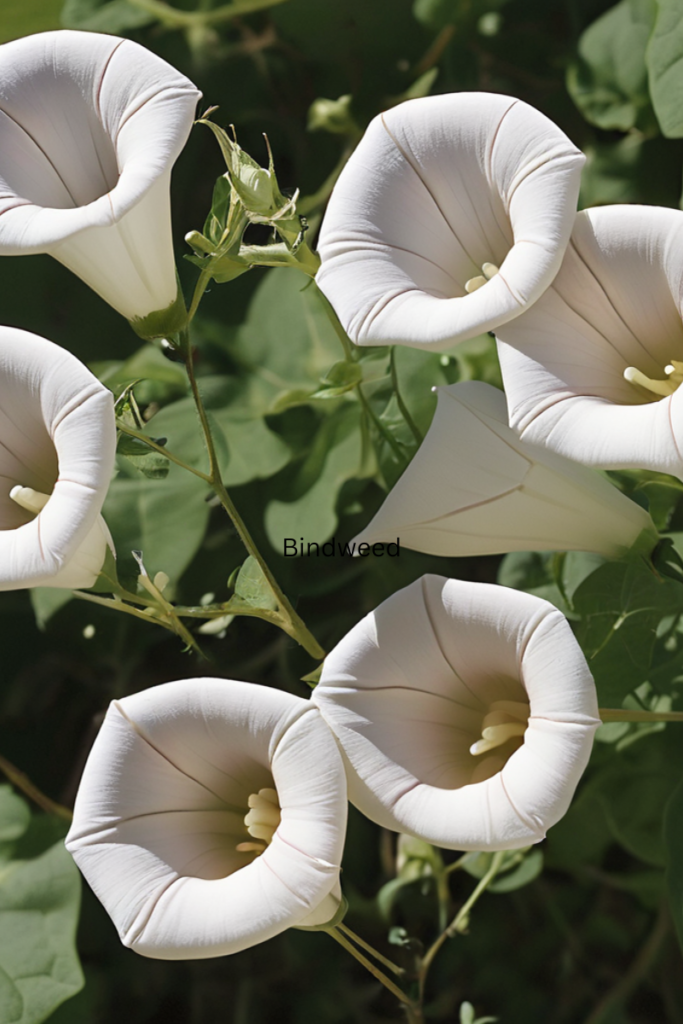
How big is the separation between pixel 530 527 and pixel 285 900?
26 cm

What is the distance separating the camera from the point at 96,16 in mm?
941

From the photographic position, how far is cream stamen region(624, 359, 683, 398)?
21.4 inches

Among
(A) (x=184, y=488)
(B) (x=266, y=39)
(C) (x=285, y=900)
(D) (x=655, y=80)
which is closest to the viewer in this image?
(C) (x=285, y=900)

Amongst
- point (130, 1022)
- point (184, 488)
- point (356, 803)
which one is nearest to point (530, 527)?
point (356, 803)

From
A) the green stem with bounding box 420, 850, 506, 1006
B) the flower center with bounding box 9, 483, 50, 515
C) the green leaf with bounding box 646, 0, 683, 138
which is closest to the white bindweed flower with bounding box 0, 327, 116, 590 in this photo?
the flower center with bounding box 9, 483, 50, 515

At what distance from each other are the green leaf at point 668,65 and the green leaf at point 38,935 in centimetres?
76

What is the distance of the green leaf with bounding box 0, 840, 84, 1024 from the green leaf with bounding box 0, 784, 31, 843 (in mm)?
24

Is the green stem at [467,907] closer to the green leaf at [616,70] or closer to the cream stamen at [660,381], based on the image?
the cream stamen at [660,381]

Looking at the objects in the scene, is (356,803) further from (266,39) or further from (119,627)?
(266,39)

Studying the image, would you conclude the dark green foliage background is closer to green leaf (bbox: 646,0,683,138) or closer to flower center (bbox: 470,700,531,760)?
green leaf (bbox: 646,0,683,138)

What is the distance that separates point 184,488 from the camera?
2.82 ft

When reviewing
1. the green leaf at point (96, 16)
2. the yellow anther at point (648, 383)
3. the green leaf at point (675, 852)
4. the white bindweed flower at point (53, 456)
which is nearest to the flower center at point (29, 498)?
the white bindweed flower at point (53, 456)

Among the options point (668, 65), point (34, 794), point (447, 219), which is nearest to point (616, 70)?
point (668, 65)

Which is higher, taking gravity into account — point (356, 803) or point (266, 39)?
point (266, 39)
